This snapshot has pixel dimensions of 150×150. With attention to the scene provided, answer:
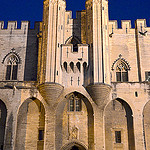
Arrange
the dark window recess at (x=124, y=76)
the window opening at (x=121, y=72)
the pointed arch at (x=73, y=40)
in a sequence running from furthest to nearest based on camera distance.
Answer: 1. the pointed arch at (x=73, y=40)
2. the window opening at (x=121, y=72)
3. the dark window recess at (x=124, y=76)

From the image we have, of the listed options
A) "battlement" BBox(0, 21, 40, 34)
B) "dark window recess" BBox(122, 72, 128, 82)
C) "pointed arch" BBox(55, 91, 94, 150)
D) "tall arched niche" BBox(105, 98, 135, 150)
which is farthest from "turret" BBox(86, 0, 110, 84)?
"battlement" BBox(0, 21, 40, 34)

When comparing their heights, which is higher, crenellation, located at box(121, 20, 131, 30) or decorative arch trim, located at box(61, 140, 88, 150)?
crenellation, located at box(121, 20, 131, 30)

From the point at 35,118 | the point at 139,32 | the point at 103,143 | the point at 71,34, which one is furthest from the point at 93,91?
the point at 139,32

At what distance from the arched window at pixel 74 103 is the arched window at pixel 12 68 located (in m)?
5.91

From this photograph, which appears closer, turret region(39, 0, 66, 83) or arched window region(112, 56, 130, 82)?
turret region(39, 0, 66, 83)

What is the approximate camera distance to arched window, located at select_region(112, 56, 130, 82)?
865 inches

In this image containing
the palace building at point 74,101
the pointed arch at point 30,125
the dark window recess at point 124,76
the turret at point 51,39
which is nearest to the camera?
the palace building at point 74,101

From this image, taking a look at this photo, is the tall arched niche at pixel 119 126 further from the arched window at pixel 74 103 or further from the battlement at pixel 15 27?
the battlement at pixel 15 27

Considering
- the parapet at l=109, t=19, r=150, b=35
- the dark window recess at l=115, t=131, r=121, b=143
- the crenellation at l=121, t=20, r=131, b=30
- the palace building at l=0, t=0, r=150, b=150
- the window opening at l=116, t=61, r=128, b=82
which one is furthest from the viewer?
the crenellation at l=121, t=20, r=131, b=30

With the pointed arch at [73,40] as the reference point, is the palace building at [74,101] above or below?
below

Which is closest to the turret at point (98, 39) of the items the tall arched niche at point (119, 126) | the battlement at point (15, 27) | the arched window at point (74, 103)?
the arched window at point (74, 103)

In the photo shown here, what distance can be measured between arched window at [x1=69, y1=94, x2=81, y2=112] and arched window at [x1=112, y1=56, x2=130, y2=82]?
15.2 ft

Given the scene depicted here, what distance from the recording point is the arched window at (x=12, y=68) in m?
22.0

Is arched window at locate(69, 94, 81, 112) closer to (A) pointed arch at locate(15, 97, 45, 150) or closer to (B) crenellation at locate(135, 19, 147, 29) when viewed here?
(A) pointed arch at locate(15, 97, 45, 150)
